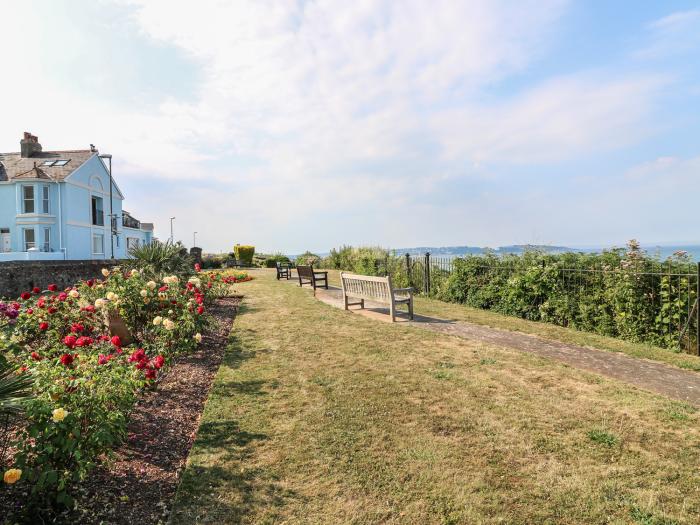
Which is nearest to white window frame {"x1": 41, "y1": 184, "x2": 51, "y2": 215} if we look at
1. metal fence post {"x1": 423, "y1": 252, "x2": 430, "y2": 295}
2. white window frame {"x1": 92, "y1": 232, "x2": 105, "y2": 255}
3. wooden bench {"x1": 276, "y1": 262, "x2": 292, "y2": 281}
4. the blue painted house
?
the blue painted house

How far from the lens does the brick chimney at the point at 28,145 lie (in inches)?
1193

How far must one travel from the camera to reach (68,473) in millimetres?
2398

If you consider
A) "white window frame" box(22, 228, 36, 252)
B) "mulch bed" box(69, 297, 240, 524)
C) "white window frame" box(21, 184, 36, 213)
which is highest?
"white window frame" box(21, 184, 36, 213)

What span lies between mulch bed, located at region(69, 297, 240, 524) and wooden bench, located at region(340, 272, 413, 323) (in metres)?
4.46

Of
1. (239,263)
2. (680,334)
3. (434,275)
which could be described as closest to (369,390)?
(680,334)

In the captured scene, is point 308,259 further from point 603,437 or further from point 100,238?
point 603,437

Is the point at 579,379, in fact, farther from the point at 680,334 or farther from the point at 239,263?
the point at 239,263

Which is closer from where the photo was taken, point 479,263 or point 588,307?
point 588,307

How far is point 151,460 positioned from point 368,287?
680 centimetres

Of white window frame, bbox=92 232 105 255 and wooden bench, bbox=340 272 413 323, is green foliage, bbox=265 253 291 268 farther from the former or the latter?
wooden bench, bbox=340 272 413 323

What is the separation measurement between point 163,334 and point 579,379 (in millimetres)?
5440

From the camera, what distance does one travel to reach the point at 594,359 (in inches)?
236

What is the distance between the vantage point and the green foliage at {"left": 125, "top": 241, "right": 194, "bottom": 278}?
10117 millimetres

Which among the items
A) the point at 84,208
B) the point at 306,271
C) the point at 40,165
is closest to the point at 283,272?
the point at 306,271
